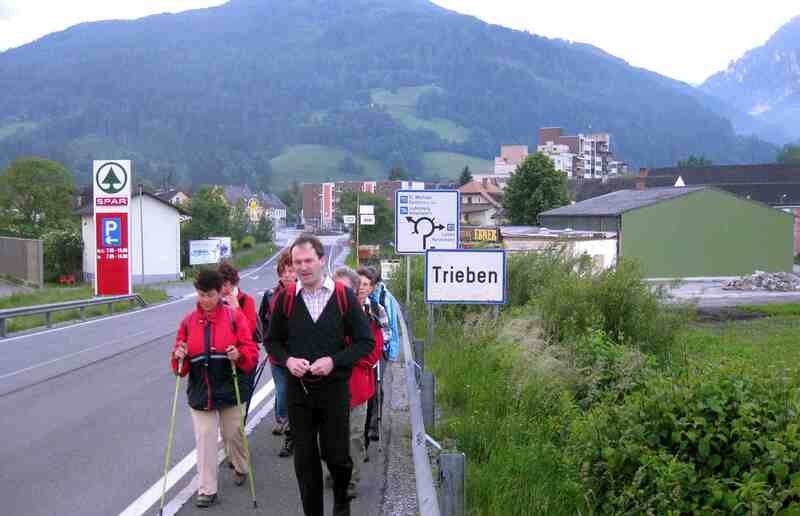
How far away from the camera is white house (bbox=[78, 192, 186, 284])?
200 feet

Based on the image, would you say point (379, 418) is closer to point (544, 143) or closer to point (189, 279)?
point (189, 279)

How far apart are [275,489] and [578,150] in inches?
→ 7259

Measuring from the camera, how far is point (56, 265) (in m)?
61.8

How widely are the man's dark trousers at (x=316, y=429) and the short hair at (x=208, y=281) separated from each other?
1272 millimetres

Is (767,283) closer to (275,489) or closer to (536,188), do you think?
(536,188)

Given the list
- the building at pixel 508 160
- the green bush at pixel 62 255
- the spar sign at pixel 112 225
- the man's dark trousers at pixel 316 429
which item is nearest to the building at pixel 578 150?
the building at pixel 508 160

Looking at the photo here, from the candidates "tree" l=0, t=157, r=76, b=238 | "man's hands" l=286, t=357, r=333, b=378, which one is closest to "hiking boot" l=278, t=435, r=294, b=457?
"man's hands" l=286, t=357, r=333, b=378

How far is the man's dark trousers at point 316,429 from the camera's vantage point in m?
5.26

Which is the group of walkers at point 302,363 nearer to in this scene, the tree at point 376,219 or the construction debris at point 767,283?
the construction debris at point 767,283

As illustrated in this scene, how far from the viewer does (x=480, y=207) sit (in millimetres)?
113250

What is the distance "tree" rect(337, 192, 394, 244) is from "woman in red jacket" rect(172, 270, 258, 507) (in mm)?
63147

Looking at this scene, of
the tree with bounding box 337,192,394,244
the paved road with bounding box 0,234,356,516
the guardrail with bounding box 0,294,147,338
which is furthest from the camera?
→ the tree with bounding box 337,192,394,244

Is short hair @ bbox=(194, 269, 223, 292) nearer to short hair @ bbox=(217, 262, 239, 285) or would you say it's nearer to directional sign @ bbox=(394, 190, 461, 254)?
short hair @ bbox=(217, 262, 239, 285)

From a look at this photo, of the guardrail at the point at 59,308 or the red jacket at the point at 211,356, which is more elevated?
the red jacket at the point at 211,356
